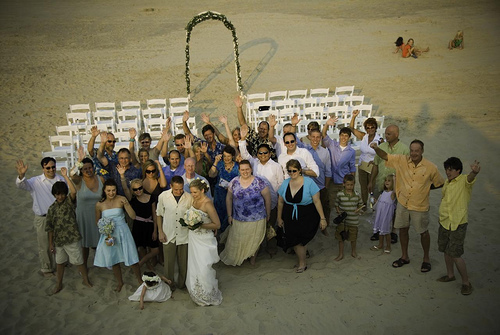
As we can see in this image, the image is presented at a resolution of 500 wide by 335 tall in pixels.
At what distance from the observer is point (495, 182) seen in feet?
30.3

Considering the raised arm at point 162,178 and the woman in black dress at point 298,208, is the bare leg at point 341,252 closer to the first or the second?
the woman in black dress at point 298,208

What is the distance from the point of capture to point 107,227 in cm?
555

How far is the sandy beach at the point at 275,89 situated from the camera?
5422mm

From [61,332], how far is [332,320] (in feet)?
11.2

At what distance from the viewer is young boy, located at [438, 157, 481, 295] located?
5.41 m

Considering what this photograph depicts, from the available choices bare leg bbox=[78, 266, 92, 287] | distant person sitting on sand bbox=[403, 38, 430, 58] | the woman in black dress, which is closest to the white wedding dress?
the woman in black dress

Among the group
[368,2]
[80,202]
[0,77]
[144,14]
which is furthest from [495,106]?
[144,14]

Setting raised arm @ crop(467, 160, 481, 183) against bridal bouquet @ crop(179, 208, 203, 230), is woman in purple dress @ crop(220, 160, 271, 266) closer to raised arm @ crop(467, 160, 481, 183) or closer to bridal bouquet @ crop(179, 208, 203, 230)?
bridal bouquet @ crop(179, 208, 203, 230)

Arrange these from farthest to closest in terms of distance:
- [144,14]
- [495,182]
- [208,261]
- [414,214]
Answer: [144,14] → [495,182] → [414,214] → [208,261]

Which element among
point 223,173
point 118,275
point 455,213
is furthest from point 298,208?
point 118,275

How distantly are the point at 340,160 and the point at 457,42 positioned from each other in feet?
56.8

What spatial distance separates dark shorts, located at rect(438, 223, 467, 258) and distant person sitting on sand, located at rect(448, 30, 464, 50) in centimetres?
1861

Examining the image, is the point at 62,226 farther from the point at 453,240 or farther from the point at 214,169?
the point at 453,240

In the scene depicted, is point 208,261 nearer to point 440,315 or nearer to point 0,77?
point 440,315
